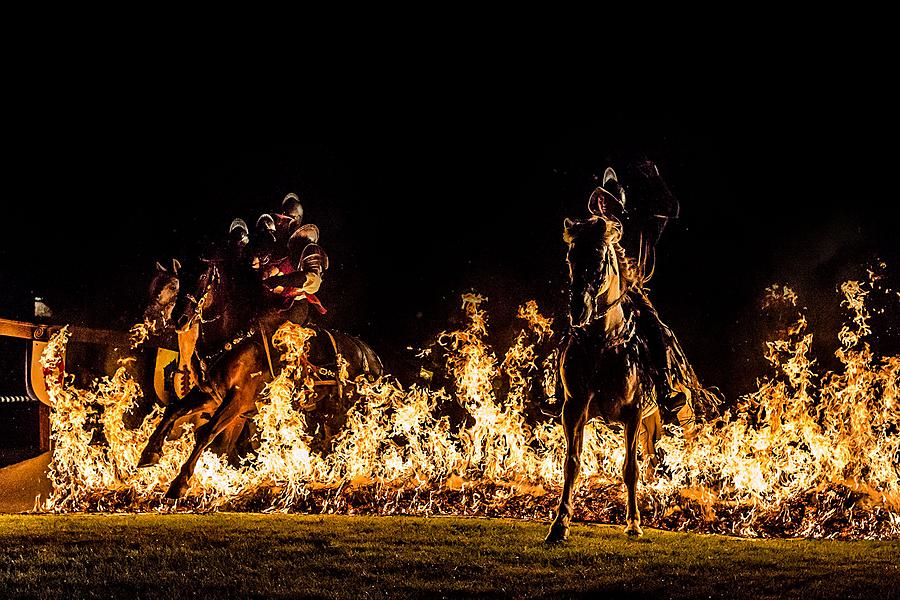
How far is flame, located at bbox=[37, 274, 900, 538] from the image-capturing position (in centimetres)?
1173

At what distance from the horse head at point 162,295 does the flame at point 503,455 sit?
1.04 m

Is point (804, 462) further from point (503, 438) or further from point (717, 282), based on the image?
point (717, 282)

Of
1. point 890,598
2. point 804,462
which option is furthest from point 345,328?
point 890,598

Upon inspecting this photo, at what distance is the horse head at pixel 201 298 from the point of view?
13312mm

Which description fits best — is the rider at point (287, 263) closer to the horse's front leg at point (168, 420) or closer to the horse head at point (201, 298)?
the horse head at point (201, 298)

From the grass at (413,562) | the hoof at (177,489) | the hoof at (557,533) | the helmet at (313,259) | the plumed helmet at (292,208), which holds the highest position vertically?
the plumed helmet at (292,208)

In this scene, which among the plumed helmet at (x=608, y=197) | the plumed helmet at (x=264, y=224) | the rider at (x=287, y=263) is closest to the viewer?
the plumed helmet at (x=608, y=197)

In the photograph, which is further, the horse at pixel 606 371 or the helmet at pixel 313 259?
the helmet at pixel 313 259

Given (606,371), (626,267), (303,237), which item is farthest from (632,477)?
(303,237)

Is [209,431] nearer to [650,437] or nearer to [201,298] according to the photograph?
[201,298]

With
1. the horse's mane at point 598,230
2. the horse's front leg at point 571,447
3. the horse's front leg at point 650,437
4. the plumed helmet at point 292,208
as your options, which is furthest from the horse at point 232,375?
the horse's mane at point 598,230

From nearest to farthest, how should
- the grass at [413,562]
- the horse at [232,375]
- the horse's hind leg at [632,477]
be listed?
the grass at [413,562], the horse's hind leg at [632,477], the horse at [232,375]

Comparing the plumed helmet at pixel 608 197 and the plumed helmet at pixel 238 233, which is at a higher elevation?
the plumed helmet at pixel 238 233

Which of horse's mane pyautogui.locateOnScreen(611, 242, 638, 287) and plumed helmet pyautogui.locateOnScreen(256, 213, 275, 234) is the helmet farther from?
horse's mane pyautogui.locateOnScreen(611, 242, 638, 287)
